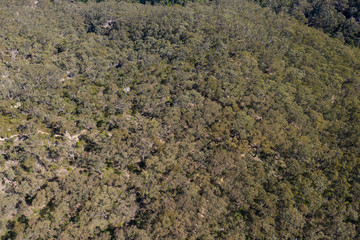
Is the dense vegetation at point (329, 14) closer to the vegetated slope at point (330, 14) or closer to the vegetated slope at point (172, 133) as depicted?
the vegetated slope at point (330, 14)

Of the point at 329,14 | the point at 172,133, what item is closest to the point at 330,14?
the point at 329,14

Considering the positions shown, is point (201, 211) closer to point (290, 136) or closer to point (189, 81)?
point (290, 136)

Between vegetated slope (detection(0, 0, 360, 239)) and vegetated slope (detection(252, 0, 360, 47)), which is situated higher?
vegetated slope (detection(252, 0, 360, 47))

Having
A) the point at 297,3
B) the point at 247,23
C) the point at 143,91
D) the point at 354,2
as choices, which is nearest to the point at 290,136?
the point at 143,91

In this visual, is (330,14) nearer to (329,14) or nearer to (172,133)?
(329,14)

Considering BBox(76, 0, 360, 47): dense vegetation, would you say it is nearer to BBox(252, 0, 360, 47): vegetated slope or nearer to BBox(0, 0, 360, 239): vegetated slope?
BBox(252, 0, 360, 47): vegetated slope

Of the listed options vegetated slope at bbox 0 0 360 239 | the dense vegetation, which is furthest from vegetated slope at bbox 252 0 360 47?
vegetated slope at bbox 0 0 360 239

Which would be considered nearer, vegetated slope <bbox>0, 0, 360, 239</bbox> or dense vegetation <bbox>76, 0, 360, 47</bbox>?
vegetated slope <bbox>0, 0, 360, 239</bbox>

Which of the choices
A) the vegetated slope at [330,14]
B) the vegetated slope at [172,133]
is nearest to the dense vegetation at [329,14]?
the vegetated slope at [330,14]
